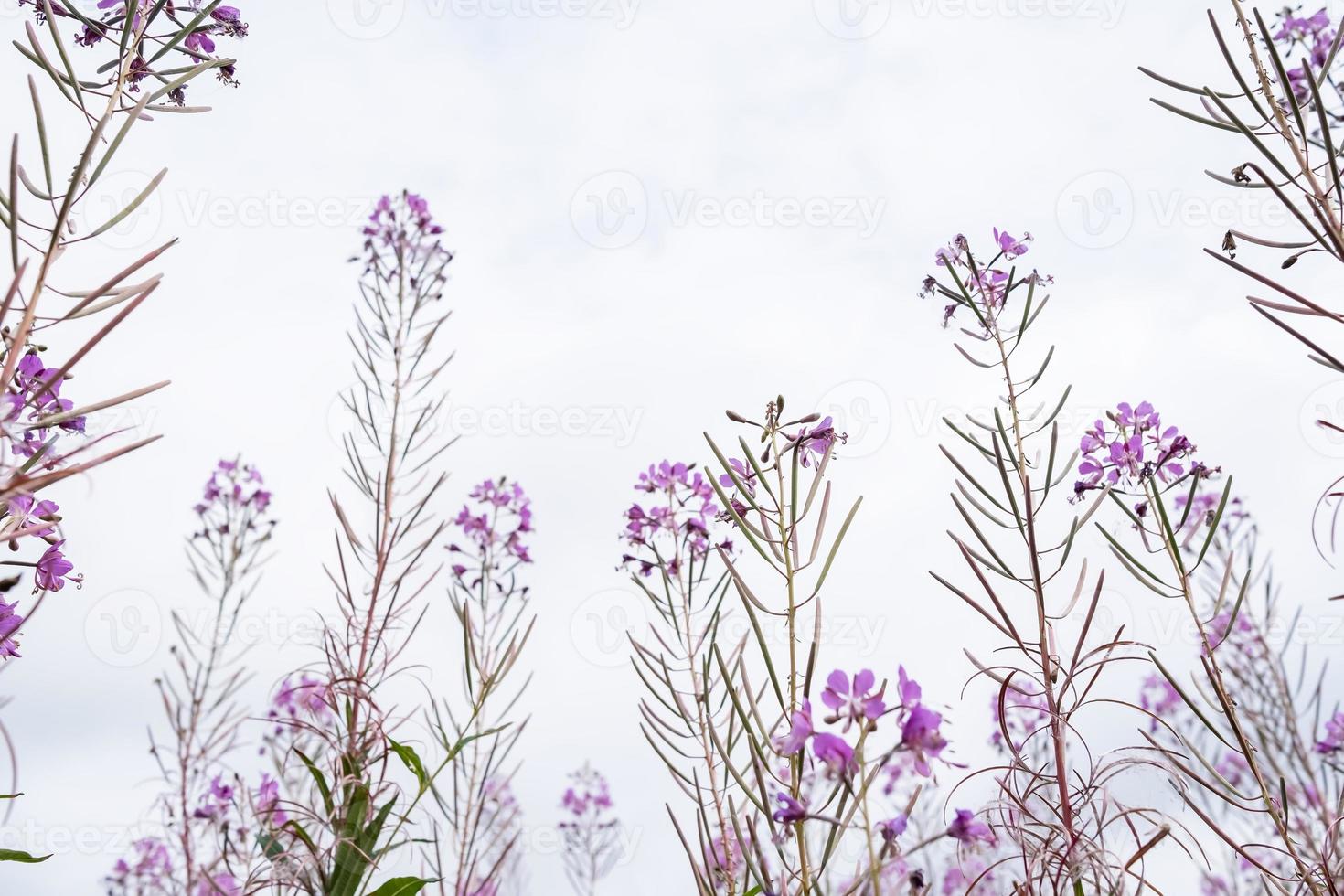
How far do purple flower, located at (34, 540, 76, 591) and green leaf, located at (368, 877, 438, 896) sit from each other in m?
1.12

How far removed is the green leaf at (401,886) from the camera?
200cm

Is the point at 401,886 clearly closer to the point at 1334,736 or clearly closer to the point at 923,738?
the point at 923,738

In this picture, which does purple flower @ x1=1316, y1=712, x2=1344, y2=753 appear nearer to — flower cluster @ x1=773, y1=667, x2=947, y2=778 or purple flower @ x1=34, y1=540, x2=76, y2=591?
flower cluster @ x1=773, y1=667, x2=947, y2=778

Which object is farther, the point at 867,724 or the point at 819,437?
the point at 819,437

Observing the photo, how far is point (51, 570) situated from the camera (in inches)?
52.4

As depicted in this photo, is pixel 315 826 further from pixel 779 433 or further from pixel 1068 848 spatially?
pixel 1068 848

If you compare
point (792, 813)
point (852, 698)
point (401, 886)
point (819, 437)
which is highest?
point (819, 437)

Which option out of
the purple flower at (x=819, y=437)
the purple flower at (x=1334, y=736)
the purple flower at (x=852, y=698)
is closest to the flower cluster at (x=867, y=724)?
the purple flower at (x=852, y=698)

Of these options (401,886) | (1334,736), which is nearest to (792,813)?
(401,886)

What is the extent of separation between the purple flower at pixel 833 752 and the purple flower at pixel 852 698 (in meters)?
0.02

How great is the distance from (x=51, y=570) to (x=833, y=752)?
1262 millimetres

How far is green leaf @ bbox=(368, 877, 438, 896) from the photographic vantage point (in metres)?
2.00

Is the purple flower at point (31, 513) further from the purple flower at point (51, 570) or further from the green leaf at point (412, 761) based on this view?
the green leaf at point (412, 761)

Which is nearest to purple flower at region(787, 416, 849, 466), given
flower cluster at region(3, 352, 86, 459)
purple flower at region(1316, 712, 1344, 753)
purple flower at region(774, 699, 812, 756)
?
purple flower at region(774, 699, 812, 756)
